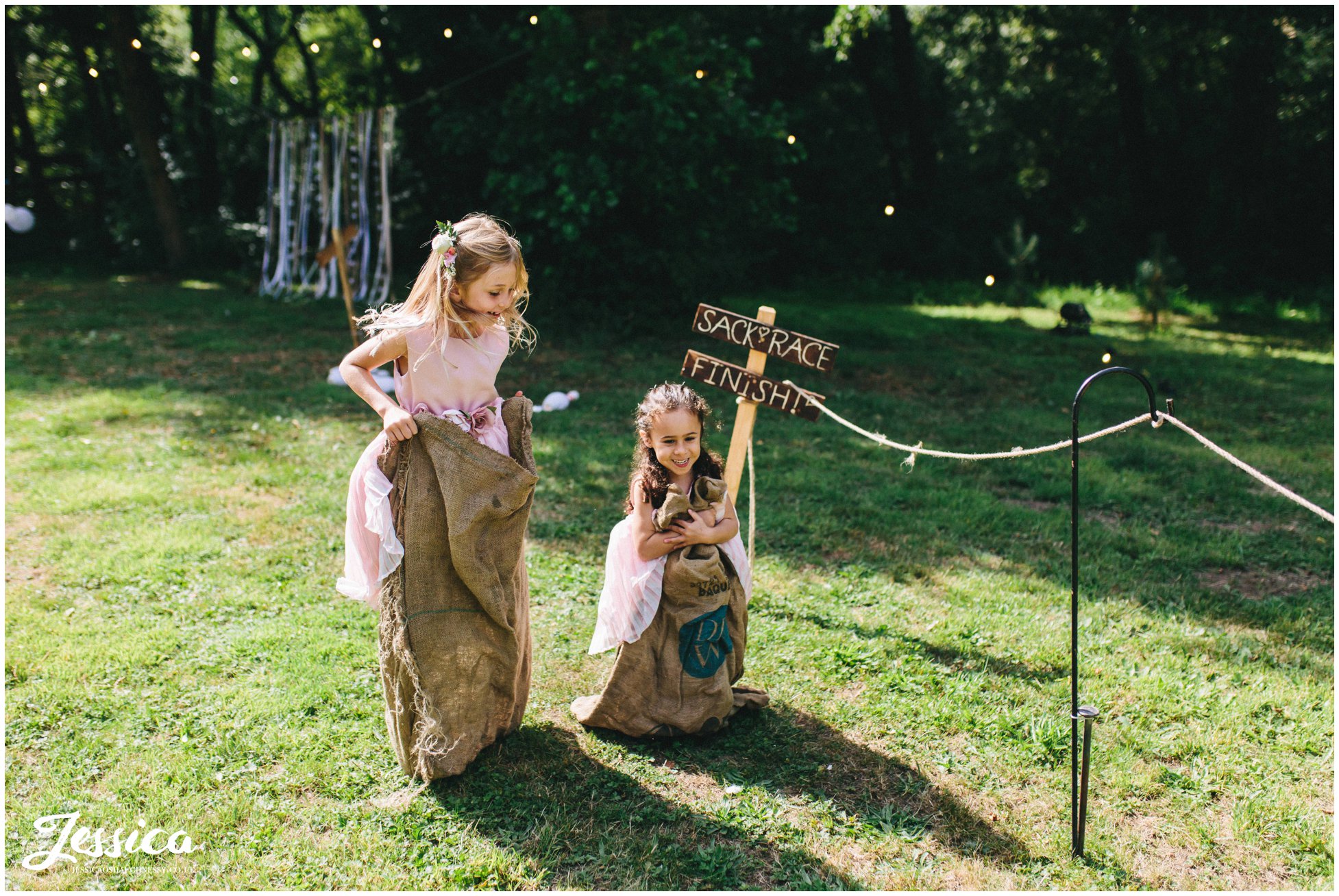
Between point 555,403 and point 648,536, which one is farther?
point 555,403

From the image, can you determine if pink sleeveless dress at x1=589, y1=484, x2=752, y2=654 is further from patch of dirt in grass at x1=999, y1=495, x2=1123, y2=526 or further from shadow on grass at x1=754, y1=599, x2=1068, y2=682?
patch of dirt in grass at x1=999, y1=495, x2=1123, y2=526

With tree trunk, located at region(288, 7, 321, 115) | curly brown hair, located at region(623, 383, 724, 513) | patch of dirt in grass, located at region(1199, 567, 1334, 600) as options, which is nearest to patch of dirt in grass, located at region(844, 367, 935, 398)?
patch of dirt in grass, located at region(1199, 567, 1334, 600)

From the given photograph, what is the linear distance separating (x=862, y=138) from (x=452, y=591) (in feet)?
56.1

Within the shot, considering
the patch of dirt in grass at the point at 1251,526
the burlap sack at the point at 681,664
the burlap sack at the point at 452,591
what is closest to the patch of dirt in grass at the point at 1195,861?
the burlap sack at the point at 681,664

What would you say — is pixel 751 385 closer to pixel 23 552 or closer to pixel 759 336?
A: pixel 759 336

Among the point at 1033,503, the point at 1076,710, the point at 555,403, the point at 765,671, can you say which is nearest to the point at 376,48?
the point at 555,403

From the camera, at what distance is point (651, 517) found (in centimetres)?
306

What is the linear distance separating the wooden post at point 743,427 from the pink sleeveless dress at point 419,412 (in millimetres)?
1028

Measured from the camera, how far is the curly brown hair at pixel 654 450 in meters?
3.00

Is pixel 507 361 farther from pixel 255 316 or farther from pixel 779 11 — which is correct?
pixel 779 11

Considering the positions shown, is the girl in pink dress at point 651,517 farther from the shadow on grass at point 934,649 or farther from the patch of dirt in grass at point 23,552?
the patch of dirt in grass at point 23,552

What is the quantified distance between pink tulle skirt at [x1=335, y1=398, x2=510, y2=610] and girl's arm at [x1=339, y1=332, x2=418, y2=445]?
5.2 inches

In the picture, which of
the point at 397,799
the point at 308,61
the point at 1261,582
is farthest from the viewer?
the point at 308,61

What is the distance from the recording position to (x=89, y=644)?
3.70 meters
